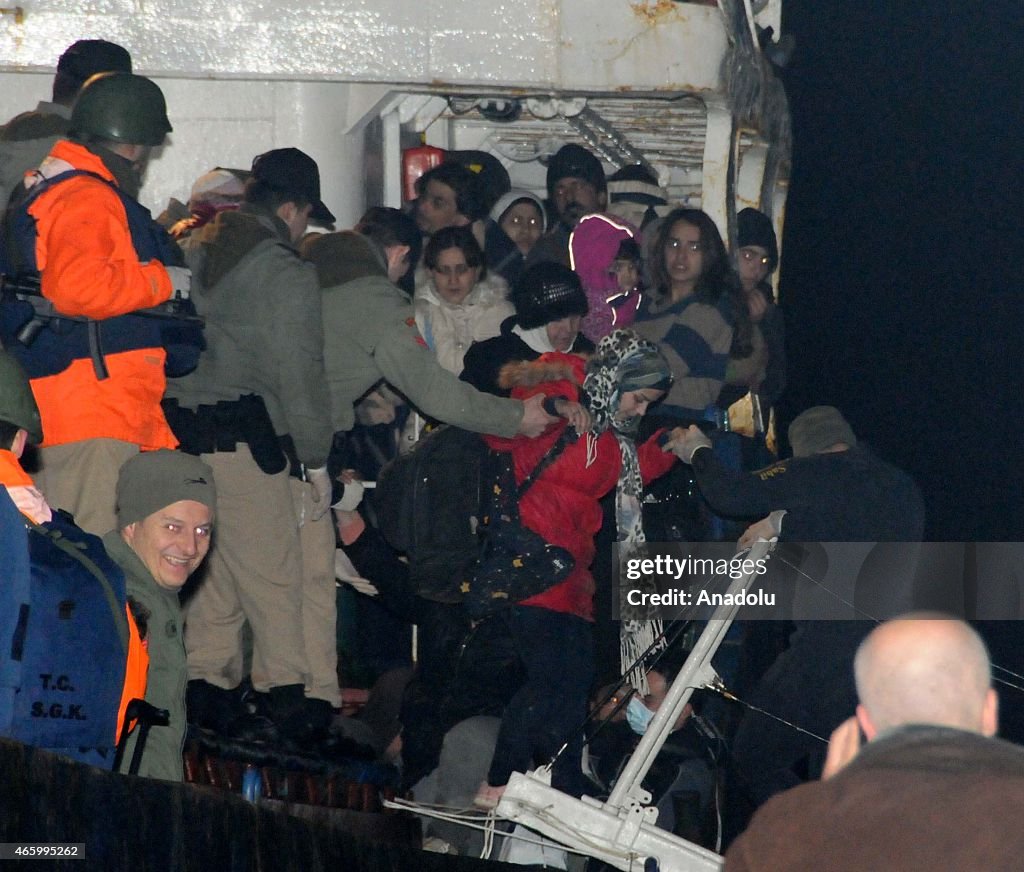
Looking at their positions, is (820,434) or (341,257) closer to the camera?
(341,257)

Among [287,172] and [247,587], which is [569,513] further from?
[287,172]

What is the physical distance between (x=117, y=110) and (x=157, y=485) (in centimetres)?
140

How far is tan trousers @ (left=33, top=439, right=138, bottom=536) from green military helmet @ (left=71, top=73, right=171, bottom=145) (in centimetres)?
93

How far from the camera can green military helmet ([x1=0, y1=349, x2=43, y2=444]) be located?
154 inches

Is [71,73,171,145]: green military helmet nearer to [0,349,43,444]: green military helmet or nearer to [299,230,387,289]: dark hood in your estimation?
[299,230,387,289]: dark hood

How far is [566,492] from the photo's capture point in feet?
20.1

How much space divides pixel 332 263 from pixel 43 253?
→ 1314 millimetres

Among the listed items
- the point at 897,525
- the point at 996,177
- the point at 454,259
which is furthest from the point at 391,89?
the point at 996,177

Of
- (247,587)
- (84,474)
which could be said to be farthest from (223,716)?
(84,474)

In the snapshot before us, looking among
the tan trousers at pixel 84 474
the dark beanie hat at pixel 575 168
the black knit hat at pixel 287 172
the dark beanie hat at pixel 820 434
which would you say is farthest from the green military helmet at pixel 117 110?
the dark beanie hat at pixel 575 168

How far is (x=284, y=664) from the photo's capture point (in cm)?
570

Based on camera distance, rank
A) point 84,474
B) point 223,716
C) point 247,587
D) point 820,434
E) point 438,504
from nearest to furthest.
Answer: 1. point 84,474
2. point 223,716
3. point 247,587
4. point 438,504
5. point 820,434

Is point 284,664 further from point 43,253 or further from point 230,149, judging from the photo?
point 230,149

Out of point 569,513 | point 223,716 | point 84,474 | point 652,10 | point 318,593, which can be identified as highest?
point 652,10
